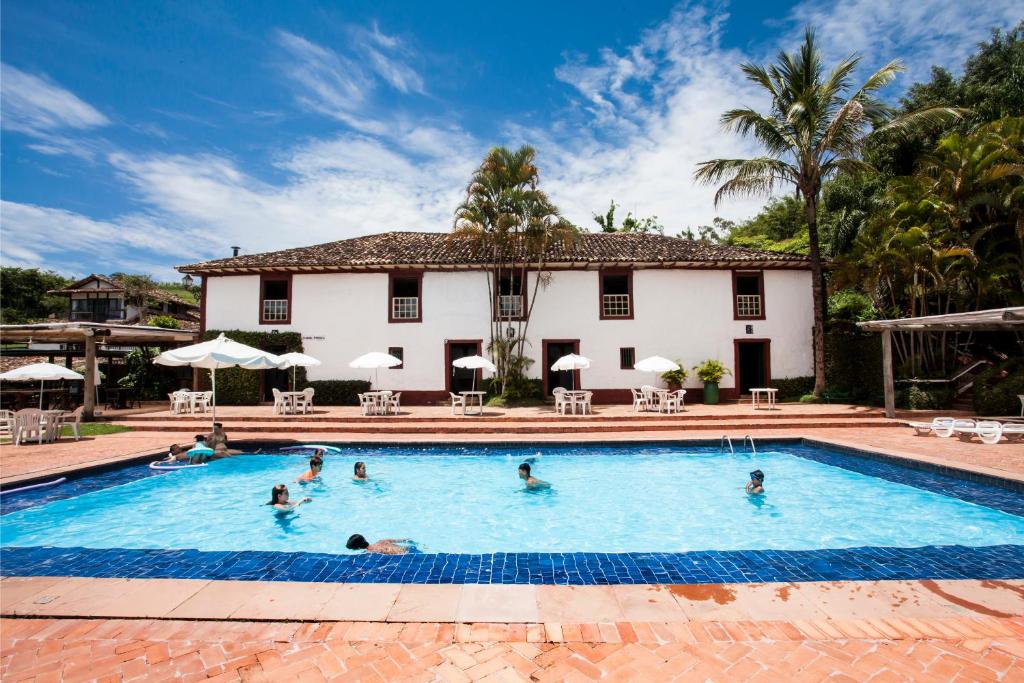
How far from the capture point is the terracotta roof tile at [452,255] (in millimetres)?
17734

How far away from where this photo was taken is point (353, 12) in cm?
976

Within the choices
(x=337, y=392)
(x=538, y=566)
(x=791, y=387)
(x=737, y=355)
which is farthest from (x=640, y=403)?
(x=538, y=566)

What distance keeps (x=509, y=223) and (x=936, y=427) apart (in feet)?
41.2

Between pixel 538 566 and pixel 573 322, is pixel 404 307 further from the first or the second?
pixel 538 566

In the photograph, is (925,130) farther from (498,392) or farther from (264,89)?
(264,89)

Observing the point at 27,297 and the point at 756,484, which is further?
the point at 27,297

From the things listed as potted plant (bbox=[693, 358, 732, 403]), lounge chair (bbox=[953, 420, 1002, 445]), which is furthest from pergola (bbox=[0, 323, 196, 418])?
lounge chair (bbox=[953, 420, 1002, 445])

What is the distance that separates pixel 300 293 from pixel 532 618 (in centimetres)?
1778

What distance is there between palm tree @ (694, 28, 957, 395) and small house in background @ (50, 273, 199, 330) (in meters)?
45.6

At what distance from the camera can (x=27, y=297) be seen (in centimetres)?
5041

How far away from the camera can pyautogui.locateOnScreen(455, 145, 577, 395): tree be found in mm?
15922

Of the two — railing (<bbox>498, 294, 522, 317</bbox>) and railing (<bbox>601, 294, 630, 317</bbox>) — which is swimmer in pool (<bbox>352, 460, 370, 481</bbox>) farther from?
railing (<bbox>601, 294, 630, 317</bbox>)

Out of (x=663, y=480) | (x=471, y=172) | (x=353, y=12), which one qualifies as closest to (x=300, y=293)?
(x=471, y=172)

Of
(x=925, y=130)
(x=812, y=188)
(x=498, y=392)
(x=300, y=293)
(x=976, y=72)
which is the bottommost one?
(x=498, y=392)
